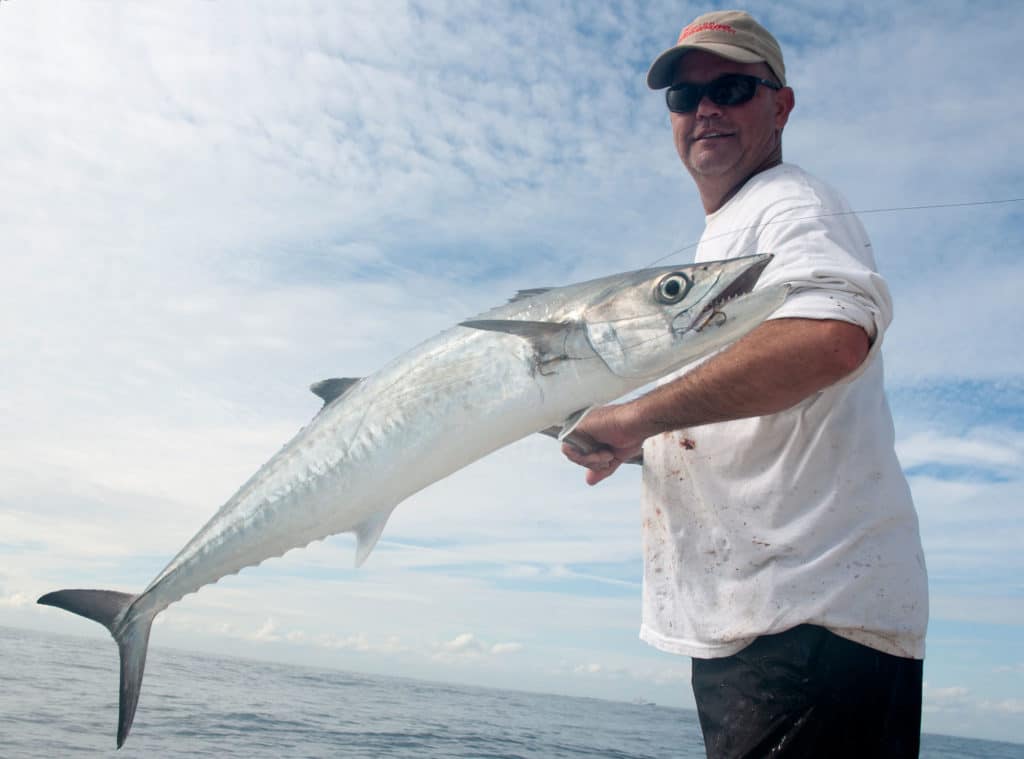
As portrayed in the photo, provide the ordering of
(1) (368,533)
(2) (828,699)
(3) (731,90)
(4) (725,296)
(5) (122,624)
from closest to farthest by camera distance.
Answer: (4) (725,296) → (2) (828,699) → (1) (368,533) → (3) (731,90) → (5) (122,624)

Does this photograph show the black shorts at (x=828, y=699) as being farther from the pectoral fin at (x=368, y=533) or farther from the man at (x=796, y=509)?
the pectoral fin at (x=368, y=533)

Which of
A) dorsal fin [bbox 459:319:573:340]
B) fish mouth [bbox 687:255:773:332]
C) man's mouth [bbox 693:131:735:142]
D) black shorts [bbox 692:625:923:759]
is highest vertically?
man's mouth [bbox 693:131:735:142]

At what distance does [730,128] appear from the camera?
3311mm

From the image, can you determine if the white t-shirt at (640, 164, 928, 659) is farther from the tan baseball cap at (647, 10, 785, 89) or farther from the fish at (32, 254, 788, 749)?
the tan baseball cap at (647, 10, 785, 89)

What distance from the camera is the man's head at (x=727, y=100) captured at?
10.9ft

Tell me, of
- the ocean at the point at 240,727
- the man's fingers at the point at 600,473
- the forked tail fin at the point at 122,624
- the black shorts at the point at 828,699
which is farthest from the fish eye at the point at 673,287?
the ocean at the point at 240,727

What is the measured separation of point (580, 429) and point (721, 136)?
1.48 metres

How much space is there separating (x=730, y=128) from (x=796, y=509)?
1.68 metres

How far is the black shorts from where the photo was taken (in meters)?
2.57

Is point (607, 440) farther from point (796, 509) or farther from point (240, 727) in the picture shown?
point (240, 727)

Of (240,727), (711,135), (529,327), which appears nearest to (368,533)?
(529,327)

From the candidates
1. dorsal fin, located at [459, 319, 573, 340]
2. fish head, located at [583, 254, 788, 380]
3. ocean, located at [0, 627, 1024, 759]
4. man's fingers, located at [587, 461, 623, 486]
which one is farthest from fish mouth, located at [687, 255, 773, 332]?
ocean, located at [0, 627, 1024, 759]

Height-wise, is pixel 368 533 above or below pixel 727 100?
below

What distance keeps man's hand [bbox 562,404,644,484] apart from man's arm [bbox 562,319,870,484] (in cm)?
7
